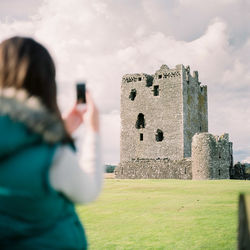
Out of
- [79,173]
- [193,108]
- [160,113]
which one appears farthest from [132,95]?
[79,173]

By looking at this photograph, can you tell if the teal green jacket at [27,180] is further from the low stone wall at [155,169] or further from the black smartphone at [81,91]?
→ the low stone wall at [155,169]

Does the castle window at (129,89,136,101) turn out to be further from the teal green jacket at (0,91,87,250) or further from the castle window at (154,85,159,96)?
the teal green jacket at (0,91,87,250)

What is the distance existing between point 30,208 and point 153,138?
34.0 meters

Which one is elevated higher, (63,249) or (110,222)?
(63,249)

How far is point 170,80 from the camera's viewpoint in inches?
1371

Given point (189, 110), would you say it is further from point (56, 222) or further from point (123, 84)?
point (56, 222)

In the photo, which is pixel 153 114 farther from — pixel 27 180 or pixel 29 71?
pixel 27 180

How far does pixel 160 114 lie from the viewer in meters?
35.2

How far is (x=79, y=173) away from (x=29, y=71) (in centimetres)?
50

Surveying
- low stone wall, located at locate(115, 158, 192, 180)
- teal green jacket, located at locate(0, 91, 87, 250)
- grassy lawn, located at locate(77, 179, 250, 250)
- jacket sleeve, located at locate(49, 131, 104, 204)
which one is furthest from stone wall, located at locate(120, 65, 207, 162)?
teal green jacket, located at locate(0, 91, 87, 250)

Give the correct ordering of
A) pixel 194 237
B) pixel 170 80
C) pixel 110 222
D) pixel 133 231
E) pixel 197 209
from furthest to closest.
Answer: pixel 170 80, pixel 197 209, pixel 110 222, pixel 133 231, pixel 194 237

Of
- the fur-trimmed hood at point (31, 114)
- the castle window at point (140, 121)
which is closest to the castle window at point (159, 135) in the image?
the castle window at point (140, 121)

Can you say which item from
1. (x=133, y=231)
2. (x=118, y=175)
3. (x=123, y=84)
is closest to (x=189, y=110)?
(x=123, y=84)

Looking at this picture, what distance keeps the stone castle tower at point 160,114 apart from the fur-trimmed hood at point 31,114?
3068 cm
